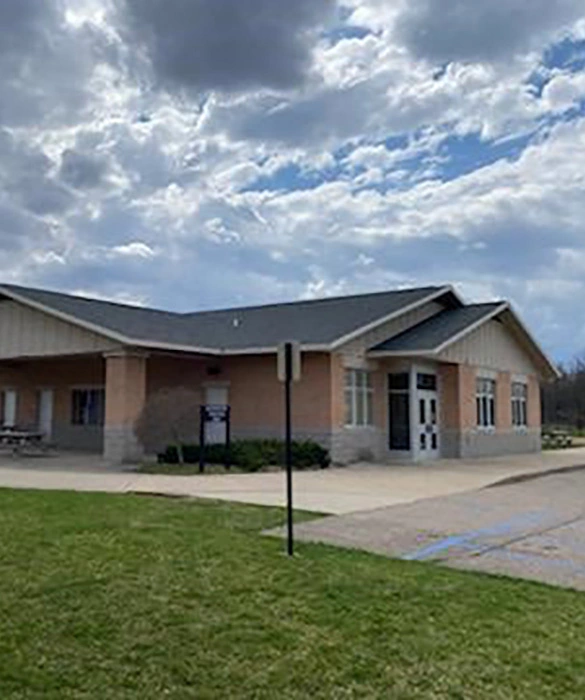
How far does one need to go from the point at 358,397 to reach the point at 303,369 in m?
2.02

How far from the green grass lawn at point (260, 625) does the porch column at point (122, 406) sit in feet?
45.4

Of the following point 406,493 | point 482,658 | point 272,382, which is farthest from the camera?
point 272,382

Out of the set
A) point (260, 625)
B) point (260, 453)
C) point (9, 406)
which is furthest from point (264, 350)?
point (260, 625)

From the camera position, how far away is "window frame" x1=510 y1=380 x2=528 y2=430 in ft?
109

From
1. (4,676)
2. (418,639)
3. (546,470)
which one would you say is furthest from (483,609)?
(546,470)

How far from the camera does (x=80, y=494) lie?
46.7 ft

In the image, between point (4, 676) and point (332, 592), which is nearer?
point (4, 676)

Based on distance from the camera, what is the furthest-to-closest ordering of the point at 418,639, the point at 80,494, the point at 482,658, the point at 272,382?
the point at 272,382, the point at 80,494, the point at 418,639, the point at 482,658

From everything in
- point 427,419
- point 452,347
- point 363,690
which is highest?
point 452,347

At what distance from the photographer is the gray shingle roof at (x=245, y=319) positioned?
81.2ft

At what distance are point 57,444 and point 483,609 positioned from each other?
84.4 ft

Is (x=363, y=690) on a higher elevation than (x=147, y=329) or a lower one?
lower

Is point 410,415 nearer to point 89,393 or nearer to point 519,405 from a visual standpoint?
point 519,405

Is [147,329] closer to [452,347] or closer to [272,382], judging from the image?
[272,382]
